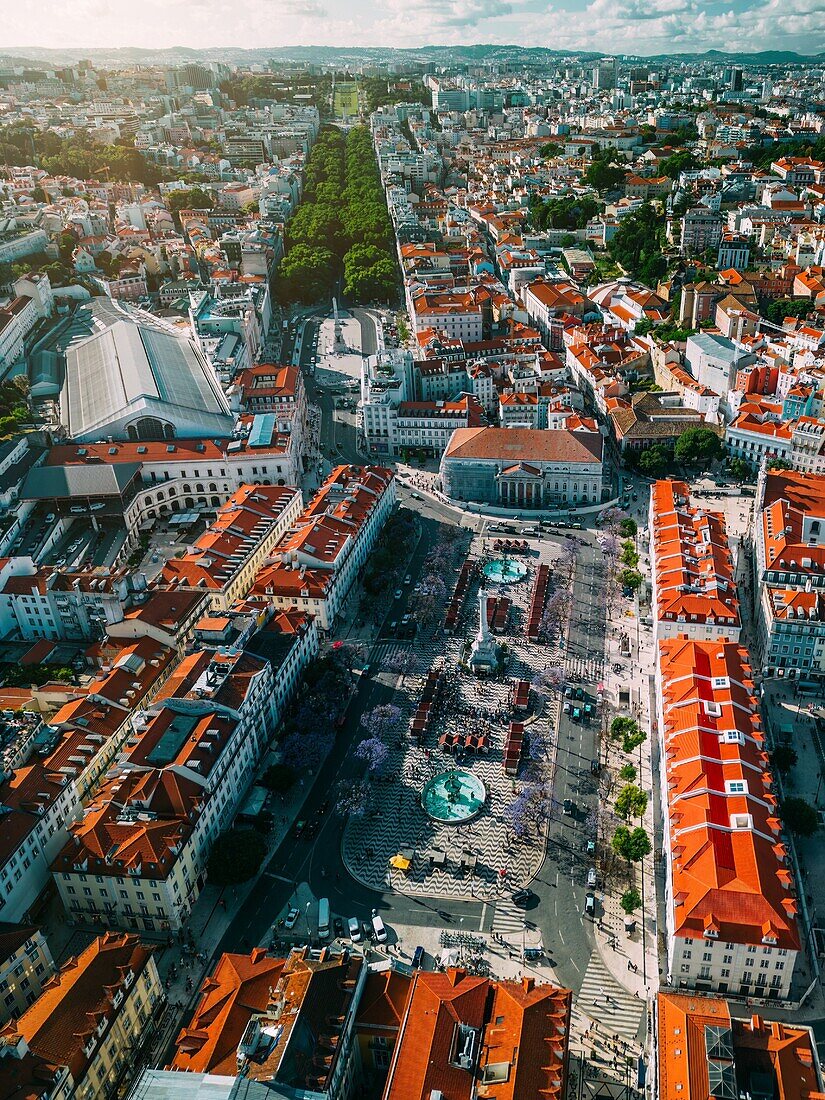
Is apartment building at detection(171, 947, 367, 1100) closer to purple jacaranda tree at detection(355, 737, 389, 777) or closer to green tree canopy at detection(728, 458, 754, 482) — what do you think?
purple jacaranda tree at detection(355, 737, 389, 777)

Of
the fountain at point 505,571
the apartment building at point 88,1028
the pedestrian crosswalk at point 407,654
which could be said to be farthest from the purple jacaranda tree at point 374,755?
the fountain at point 505,571

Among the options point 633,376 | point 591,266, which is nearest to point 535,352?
point 633,376

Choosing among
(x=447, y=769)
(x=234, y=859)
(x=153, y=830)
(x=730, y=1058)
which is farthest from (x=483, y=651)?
(x=730, y=1058)

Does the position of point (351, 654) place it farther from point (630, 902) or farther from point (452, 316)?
point (452, 316)

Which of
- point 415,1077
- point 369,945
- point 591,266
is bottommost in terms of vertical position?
point 369,945

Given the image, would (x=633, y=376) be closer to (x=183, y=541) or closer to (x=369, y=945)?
(x=183, y=541)

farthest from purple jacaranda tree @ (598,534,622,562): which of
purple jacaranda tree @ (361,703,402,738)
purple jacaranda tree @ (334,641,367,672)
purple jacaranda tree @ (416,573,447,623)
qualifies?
purple jacaranda tree @ (361,703,402,738)
